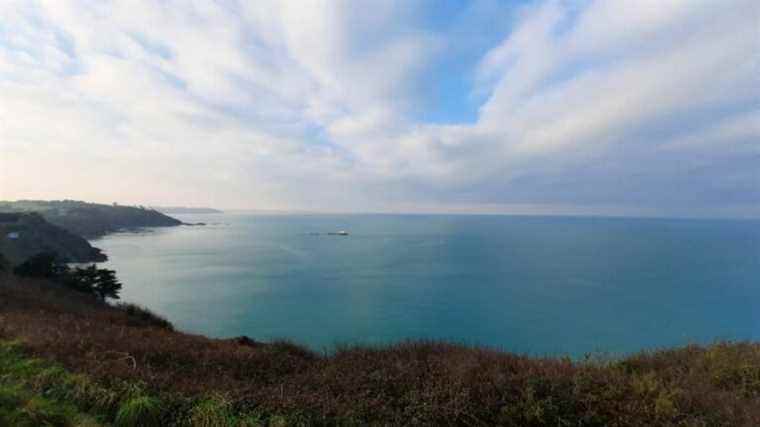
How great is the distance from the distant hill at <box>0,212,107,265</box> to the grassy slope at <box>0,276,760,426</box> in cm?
5609

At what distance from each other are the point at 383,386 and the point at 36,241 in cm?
7098

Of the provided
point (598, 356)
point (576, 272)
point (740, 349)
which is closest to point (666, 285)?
point (576, 272)

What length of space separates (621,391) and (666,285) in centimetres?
5025

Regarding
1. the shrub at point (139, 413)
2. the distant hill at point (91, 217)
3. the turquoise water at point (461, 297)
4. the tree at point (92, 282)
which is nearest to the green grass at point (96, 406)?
the shrub at point (139, 413)

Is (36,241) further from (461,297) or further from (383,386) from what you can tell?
(383,386)

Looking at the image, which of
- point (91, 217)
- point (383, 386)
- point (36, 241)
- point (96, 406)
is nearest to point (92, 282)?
point (96, 406)

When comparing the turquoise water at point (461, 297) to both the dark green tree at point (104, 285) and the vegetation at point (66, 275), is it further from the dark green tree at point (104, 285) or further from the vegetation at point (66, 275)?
the vegetation at point (66, 275)

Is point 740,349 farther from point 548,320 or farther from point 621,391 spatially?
point 548,320

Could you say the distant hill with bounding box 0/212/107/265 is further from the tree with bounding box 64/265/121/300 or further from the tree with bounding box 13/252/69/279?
the tree with bounding box 64/265/121/300

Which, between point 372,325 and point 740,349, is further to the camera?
point 372,325

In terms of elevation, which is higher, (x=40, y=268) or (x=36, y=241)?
(x=40, y=268)

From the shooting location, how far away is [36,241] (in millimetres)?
52219

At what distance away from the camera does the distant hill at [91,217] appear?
98.6m

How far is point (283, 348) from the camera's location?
876 cm
